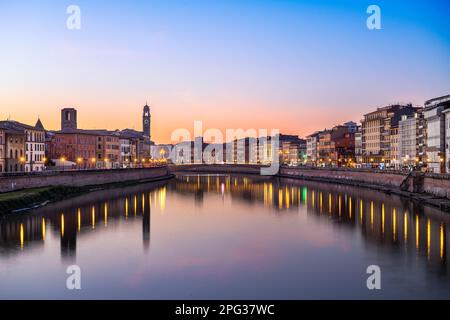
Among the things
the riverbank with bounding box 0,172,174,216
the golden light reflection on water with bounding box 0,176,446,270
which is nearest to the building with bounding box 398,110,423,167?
the golden light reflection on water with bounding box 0,176,446,270

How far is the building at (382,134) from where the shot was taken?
99188 mm

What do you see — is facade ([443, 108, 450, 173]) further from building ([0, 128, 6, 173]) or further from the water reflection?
building ([0, 128, 6, 173])

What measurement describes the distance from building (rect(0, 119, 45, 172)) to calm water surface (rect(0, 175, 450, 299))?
20.1 m

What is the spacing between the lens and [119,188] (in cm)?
7419

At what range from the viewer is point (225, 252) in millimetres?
29391

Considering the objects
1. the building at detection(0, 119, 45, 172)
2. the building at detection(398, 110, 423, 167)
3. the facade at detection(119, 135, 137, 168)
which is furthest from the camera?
the facade at detection(119, 135, 137, 168)

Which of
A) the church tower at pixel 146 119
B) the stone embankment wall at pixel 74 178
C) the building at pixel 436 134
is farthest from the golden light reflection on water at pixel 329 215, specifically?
the church tower at pixel 146 119

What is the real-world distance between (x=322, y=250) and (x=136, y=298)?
12.9 meters

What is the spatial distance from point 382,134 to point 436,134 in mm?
35483

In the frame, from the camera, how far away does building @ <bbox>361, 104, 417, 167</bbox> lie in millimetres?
99188

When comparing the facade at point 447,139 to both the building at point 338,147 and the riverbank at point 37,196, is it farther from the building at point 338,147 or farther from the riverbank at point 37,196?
the building at point 338,147

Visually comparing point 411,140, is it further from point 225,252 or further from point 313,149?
point 313,149

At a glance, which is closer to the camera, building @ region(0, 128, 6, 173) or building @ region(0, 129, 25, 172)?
building @ region(0, 128, 6, 173)
